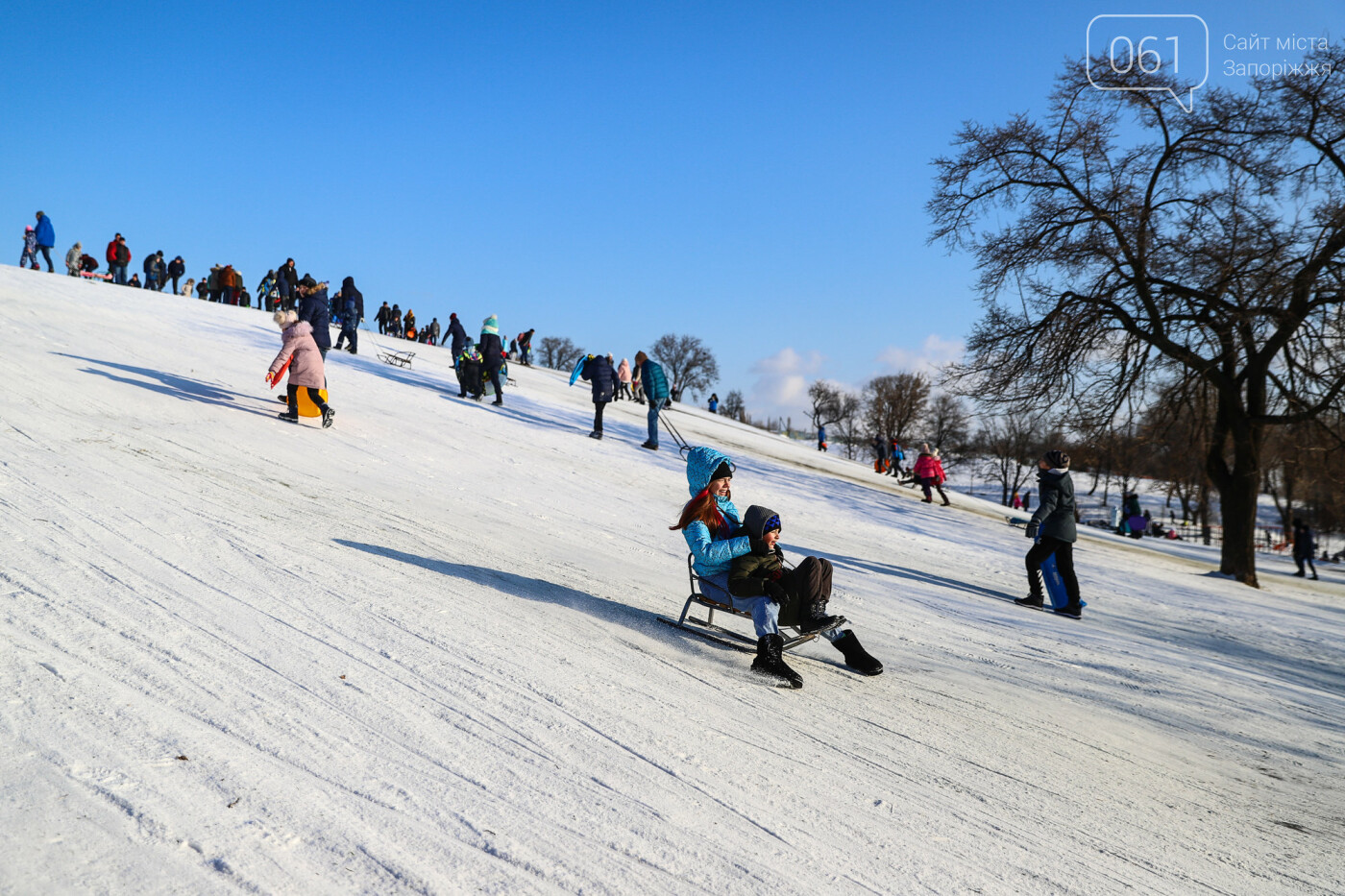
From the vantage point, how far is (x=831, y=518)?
14.7m

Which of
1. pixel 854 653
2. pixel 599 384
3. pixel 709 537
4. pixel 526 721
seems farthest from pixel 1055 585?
pixel 599 384

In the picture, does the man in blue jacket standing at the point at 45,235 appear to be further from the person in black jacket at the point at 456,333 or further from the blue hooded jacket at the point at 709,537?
the blue hooded jacket at the point at 709,537

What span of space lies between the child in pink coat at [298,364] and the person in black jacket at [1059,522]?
32.4 feet

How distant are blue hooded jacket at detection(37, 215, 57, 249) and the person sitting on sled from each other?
29.2 metres

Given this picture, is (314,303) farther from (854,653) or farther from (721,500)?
(854,653)

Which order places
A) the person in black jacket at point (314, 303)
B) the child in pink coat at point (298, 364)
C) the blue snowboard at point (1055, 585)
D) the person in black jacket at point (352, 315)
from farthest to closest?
the person in black jacket at point (352, 315) → the person in black jacket at point (314, 303) → the child in pink coat at point (298, 364) → the blue snowboard at point (1055, 585)

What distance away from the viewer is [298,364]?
1159cm

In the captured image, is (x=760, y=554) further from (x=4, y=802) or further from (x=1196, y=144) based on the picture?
(x=1196, y=144)

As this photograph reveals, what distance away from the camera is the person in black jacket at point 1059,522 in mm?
8984

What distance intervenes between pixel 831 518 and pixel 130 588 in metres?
11.9

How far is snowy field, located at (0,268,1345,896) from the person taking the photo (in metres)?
2.76

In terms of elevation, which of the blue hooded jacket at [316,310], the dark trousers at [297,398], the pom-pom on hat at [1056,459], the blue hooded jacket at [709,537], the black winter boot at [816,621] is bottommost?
the black winter boot at [816,621]

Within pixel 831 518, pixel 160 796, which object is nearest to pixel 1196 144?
pixel 831 518

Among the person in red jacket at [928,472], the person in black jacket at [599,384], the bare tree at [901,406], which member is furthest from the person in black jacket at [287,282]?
the bare tree at [901,406]
